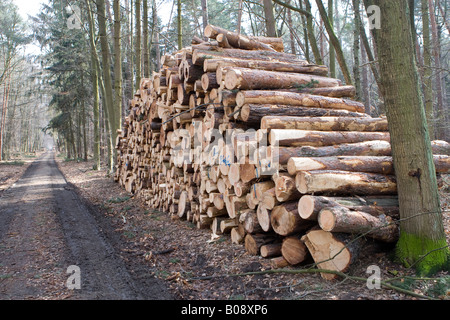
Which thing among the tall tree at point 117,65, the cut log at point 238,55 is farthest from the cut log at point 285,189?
the tall tree at point 117,65

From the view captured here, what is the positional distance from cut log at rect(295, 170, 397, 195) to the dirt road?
2062mm

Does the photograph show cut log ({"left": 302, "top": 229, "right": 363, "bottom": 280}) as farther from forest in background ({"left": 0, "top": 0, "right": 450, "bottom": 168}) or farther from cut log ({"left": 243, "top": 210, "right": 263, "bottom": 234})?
forest in background ({"left": 0, "top": 0, "right": 450, "bottom": 168})

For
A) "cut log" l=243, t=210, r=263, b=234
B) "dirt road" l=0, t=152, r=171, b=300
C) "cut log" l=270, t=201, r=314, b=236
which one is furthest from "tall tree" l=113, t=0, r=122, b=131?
"cut log" l=270, t=201, r=314, b=236

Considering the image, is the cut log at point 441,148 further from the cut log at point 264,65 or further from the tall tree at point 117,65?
the tall tree at point 117,65

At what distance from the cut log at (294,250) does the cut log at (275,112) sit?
1.80 m

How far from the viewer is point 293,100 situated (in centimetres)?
533

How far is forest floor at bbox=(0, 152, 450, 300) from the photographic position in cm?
340

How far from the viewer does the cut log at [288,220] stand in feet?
13.0
